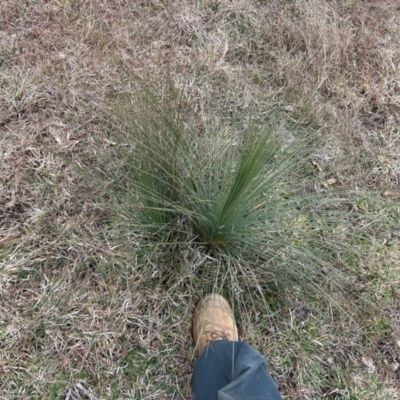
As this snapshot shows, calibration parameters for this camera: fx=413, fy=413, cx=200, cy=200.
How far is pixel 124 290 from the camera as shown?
162cm

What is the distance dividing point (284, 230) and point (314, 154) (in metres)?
0.58

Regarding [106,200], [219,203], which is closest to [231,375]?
[219,203]

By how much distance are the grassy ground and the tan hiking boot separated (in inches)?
2.0

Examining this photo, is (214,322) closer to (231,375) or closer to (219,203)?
(231,375)

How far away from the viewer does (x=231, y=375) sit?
5.01 ft

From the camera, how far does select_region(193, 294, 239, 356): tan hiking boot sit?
5.20 ft

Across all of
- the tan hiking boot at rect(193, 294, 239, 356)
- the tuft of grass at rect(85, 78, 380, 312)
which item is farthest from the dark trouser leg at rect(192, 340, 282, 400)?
the tuft of grass at rect(85, 78, 380, 312)

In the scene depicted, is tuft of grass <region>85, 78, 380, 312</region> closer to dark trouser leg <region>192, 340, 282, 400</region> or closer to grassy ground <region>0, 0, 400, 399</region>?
grassy ground <region>0, 0, 400, 399</region>

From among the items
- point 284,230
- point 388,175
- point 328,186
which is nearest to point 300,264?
point 284,230

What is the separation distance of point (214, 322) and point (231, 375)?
0.20m

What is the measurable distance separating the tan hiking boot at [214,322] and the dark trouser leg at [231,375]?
5 centimetres

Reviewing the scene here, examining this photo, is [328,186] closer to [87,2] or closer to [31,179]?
[31,179]

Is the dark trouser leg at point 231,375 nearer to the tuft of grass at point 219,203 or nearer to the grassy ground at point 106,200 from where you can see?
the grassy ground at point 106,200

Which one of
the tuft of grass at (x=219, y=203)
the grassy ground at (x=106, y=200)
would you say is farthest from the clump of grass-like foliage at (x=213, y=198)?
the grassy ground at (x=106, y=200)
